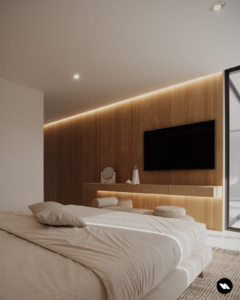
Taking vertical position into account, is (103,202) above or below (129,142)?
below

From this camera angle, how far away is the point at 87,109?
5910 mm

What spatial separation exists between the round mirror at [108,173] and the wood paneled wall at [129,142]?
0.15 m

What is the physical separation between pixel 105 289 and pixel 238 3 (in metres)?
2.73

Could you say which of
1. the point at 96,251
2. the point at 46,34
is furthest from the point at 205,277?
the point at 46,34

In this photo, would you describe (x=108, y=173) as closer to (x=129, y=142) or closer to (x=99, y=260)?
(x=129, y=142)

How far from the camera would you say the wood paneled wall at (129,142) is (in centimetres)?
396

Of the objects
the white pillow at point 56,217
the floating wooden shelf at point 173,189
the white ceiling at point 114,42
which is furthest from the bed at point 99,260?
the white ceiling at point 114,42

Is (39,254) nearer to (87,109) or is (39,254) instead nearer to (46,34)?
(46,34)

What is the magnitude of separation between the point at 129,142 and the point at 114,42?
253 centimetres

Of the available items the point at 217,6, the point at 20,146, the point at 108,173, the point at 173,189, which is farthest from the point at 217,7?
the point at 108,173

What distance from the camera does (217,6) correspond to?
92.4 inches

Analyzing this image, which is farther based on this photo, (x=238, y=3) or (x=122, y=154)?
(x=122, y=154)

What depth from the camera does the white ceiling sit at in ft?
7.85

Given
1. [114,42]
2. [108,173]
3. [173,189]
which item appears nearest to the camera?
[114,42]
